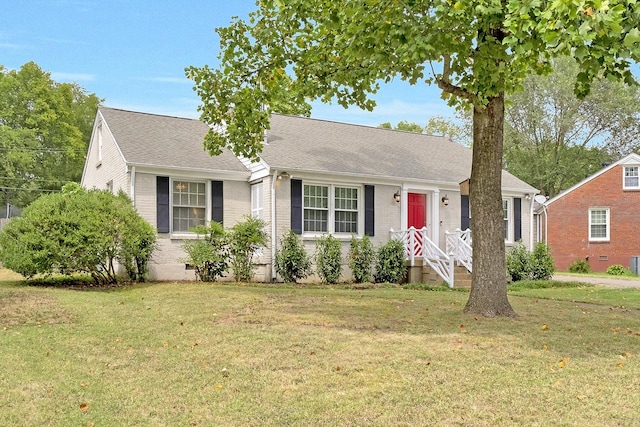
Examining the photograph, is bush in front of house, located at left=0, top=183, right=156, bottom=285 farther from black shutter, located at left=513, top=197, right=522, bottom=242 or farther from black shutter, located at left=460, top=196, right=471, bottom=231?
black shutter, located at left=513, top=197, right=522, bottom=242

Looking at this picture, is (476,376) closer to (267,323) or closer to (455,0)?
(267,323)

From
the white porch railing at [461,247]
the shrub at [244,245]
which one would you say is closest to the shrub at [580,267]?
the white porch railing at [461,247]

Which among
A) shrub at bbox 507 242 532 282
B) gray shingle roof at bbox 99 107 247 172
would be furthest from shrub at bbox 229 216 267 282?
shrub at bbox 507 242 532 282

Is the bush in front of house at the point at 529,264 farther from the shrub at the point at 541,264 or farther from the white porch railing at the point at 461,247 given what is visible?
the white porch railing at the point at 461,247

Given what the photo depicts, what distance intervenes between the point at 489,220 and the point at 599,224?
22650 millimetres

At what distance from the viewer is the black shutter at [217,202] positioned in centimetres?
1593

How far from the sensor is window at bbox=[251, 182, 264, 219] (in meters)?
16.1

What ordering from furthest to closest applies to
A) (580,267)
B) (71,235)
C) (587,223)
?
(587,223) < (580,267) < (71,235)

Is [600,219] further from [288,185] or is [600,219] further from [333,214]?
[288,185]

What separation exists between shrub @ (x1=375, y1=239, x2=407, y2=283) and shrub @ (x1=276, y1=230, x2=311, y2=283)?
7.55ft

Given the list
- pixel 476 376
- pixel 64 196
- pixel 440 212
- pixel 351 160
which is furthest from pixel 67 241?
pixel 440 212

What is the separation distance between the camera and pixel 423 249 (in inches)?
671

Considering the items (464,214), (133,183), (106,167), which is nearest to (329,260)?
(464,214)

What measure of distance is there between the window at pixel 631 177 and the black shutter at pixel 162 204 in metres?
22.1
